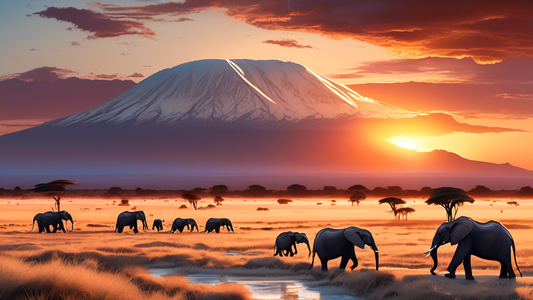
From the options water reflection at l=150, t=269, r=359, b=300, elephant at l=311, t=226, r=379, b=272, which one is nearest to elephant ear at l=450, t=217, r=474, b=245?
elephant at l=311, t=226, r=379, b=272

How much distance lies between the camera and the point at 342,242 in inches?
1009

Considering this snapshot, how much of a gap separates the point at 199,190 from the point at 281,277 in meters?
158

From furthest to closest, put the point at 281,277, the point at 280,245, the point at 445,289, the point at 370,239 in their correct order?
the point at 280,245 < the point at 281,277 < the point at 370,239 < the point at 445,289

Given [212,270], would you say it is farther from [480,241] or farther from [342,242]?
[480,241]

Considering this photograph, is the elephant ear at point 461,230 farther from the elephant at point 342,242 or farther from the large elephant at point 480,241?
the elephant at point 342,242

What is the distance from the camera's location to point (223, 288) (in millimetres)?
20547

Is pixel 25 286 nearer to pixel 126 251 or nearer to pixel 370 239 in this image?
pixel 370 239

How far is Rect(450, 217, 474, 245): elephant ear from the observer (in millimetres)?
22078

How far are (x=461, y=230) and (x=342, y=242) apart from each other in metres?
5.16

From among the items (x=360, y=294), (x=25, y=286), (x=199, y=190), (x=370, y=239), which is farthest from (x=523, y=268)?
(x=199, y=190)

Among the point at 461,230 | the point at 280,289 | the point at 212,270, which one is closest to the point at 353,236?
the point at 280,289

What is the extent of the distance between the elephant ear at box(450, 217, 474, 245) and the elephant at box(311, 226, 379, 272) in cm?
352

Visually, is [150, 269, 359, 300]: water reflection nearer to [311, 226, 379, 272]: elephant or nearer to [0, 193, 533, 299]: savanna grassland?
[0, 193, 533, 299]: savanna grassland

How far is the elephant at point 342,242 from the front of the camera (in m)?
24.9
